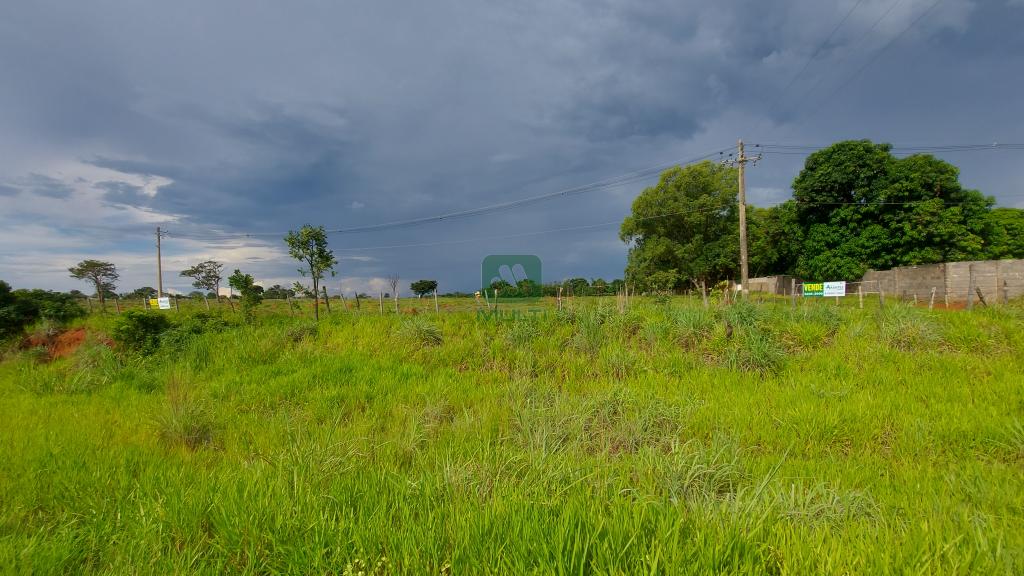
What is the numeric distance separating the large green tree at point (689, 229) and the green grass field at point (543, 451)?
85.2 feet

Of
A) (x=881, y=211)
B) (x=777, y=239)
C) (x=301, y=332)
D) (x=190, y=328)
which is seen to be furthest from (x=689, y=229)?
(x=190, y=328)

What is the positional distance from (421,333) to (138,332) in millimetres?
6298

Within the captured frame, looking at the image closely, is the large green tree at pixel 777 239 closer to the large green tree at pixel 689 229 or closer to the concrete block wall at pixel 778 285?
the concrete block wall at pixel 778 285

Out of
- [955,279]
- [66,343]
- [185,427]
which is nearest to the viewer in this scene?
[185,427]

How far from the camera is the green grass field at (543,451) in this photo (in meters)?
1.74

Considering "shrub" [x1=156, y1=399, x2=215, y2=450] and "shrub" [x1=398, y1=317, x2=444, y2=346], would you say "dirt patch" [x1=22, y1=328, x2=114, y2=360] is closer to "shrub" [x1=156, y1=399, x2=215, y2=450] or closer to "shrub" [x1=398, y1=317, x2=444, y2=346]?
"shrub" [x1=398, y1=317, x2=444, y2=346]

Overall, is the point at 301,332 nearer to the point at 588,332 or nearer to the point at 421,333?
the point at 421,333

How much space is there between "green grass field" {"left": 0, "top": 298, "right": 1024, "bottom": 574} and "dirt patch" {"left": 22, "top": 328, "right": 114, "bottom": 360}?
6.37ft

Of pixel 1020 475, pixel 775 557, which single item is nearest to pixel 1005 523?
pixel 1020 475

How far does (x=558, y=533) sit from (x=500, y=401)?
310 centimetres

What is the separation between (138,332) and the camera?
829 cm

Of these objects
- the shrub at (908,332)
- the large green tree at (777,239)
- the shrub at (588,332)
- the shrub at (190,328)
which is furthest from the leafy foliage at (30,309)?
the large green tree at (777,239)

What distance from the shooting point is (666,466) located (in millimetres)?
2650

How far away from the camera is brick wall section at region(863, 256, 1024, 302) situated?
20922 millimetres
